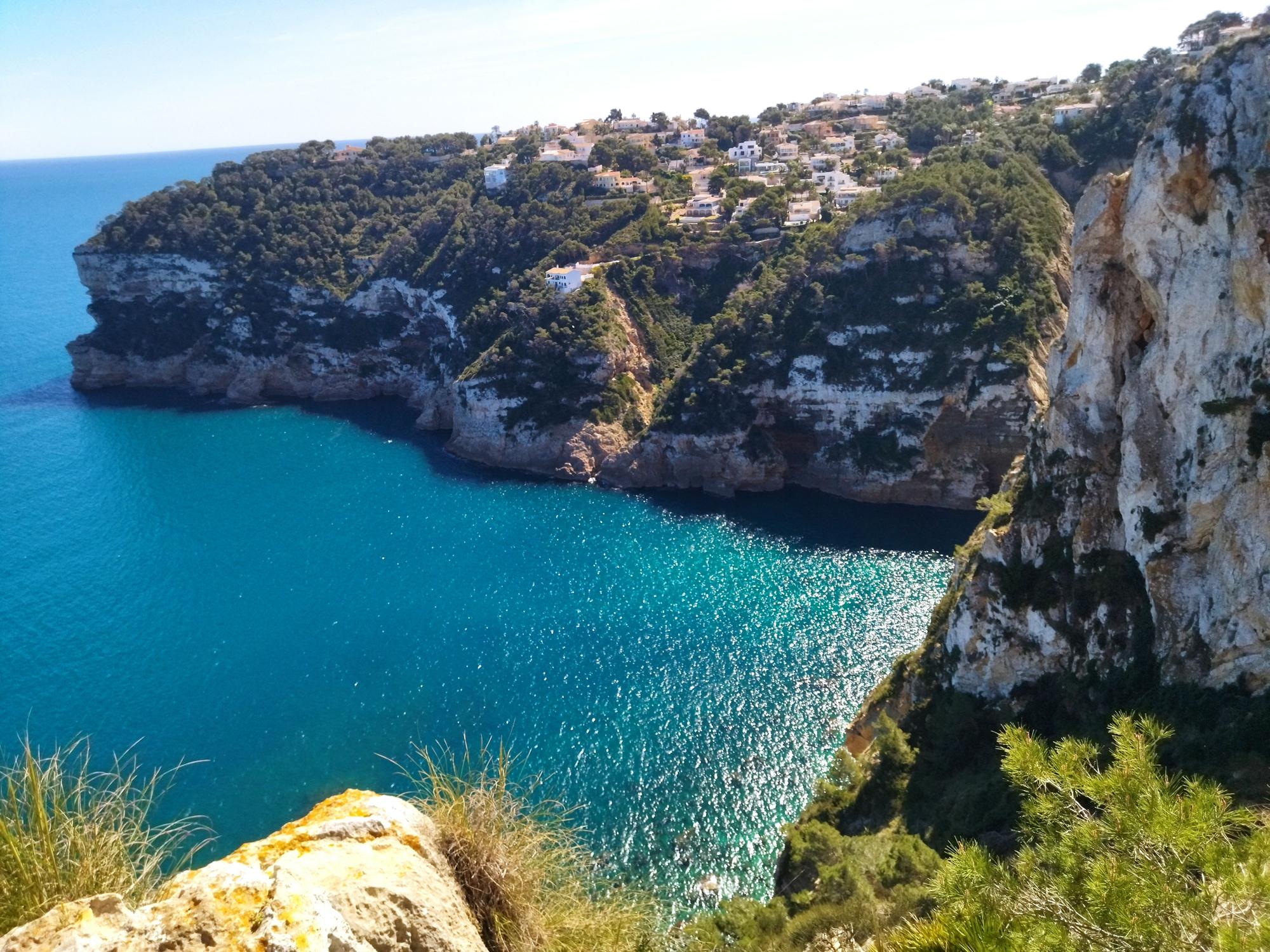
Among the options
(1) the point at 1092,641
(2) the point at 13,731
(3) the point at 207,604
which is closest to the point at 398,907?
(1) the point at 1092,641

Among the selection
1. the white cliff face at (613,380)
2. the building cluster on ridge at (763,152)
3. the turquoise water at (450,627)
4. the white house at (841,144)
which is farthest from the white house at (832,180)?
the turquoise water at (450,627)

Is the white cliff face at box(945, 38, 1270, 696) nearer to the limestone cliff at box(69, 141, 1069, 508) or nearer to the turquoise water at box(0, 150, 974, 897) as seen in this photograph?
the turquoise water at box(0, 150, 974, 897)

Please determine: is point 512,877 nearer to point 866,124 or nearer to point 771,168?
point 771,168

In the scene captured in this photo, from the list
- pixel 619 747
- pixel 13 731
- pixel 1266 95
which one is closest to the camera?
pixel 1266 95

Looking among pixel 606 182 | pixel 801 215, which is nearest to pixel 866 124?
pixel 801 215

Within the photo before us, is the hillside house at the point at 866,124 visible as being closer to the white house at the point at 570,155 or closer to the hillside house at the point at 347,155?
the white house at the point at 570,155

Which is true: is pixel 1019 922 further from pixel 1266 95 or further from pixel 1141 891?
pixel 1266 95
